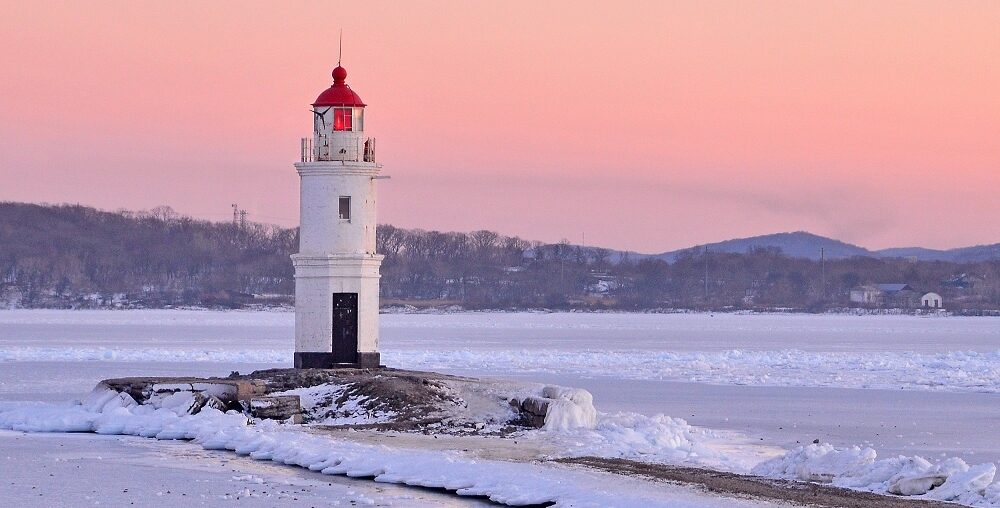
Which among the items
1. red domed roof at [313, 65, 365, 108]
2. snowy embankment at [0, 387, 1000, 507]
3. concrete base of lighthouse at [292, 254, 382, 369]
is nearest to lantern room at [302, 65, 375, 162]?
red domed roof at [313, 65, 365, 108]

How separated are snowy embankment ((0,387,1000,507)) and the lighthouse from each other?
3.83 m

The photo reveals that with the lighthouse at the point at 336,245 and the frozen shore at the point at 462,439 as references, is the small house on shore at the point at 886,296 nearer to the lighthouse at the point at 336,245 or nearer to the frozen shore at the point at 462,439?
the lighthouse at the point at 336,245

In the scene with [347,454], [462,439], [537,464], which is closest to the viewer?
[537,464]

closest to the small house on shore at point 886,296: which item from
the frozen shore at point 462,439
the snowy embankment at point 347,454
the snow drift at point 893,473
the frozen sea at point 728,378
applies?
the frozen sea at point 728,378

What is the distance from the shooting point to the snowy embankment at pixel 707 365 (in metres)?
30.7

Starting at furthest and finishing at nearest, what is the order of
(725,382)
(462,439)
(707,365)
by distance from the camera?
1. (707,365)
2. (725,382)
3. (462,439)

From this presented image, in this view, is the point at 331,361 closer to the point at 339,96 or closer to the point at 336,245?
the point at 336,245

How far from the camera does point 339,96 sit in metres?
23.0

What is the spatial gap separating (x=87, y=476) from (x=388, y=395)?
6.00 m

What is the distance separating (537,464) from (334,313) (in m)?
8.43

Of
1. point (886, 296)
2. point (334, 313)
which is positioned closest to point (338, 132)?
point (334, 313)

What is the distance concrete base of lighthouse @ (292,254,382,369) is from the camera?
22672 millimetres

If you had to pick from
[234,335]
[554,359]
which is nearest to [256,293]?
[234,335]

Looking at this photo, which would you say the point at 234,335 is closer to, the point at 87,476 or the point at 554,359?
the point at 554,359
